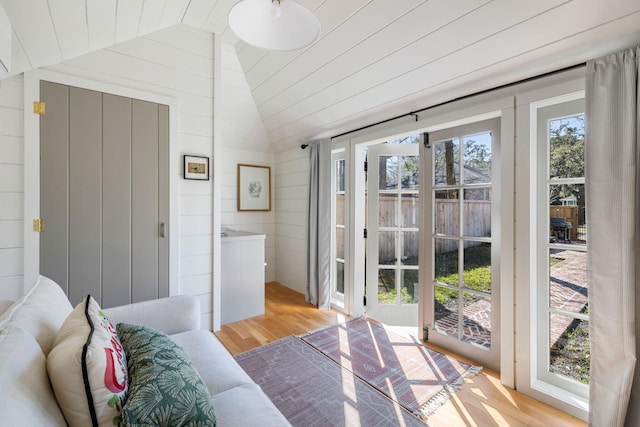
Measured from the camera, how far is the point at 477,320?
223 centimetres

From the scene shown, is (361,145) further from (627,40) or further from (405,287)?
(627,40)

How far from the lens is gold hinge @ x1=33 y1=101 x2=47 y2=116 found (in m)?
1.96

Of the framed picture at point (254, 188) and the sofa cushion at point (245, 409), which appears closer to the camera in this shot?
the sofa cushion at point (245, 409)

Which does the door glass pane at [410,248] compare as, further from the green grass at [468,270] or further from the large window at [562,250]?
the large window at [562,250]

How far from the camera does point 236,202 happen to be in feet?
13.5

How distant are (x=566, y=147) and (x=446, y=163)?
0.77 meters

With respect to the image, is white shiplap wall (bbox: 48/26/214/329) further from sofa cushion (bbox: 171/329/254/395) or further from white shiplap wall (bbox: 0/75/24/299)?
sofa cushion (bbox: 171/329/254/395)

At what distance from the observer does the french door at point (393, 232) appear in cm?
293

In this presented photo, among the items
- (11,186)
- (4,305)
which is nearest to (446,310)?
(4,305)

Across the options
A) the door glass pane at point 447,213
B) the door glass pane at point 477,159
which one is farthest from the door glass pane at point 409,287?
the door glass pane at point 477,159

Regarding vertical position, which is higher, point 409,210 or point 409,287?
point 409,210

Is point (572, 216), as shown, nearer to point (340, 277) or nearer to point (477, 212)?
point (477, 212)

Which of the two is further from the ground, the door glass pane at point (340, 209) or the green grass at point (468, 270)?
the door glass pane at point (340, 209)

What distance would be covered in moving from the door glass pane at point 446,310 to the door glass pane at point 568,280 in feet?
2.17
